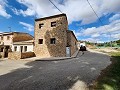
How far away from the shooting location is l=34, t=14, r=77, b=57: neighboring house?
58.0ft

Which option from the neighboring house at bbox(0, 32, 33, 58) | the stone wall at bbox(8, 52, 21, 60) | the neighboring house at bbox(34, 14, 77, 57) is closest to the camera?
the stone wall at bbox(8, 52, 21, 60)

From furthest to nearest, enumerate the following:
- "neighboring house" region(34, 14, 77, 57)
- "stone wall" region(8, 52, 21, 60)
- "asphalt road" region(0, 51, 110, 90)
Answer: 1. "neighboring house" region(34, 14, 77, 57)
2. "stone wall" region(8, 52, 21, 60)
3. "asphalt road" region(0, 51, 110, 90)

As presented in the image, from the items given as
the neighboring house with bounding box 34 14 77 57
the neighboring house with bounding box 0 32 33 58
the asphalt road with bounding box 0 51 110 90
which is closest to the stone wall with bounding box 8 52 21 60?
the neighboring house with bounding box 34 14 77 57

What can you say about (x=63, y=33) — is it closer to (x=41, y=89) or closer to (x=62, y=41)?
(x=62, y=41)

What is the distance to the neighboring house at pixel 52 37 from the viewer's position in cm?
1769

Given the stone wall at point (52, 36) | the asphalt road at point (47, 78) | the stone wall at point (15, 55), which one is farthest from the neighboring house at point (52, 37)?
the asphalt road at point (47, 78)

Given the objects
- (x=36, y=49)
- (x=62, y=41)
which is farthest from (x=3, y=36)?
(x=62, y=41)

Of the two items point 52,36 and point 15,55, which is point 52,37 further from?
point 15,55

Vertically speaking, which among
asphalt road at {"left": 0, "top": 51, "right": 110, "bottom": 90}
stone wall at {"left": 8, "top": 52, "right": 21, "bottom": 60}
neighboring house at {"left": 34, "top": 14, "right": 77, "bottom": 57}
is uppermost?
neighboring house at {"left": 34, "top": 14, "right": 77, "bottom": 57}

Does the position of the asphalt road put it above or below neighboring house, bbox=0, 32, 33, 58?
below

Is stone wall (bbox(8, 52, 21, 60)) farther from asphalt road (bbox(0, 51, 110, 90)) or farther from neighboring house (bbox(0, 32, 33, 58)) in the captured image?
asphalt road (bbox(0, 51, 110, 90))

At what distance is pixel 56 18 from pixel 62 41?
4.10 meters

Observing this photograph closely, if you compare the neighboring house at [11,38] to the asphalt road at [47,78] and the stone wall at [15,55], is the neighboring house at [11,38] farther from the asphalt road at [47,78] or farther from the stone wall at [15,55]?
the asphalt road at [47,78]

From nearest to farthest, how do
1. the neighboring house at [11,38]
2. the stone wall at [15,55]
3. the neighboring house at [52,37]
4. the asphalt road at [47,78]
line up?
the asphalt road at [47,78] → the stone wall at [15,55] → the neighboring house at [52,37] → the neighboring house at [11,38]
